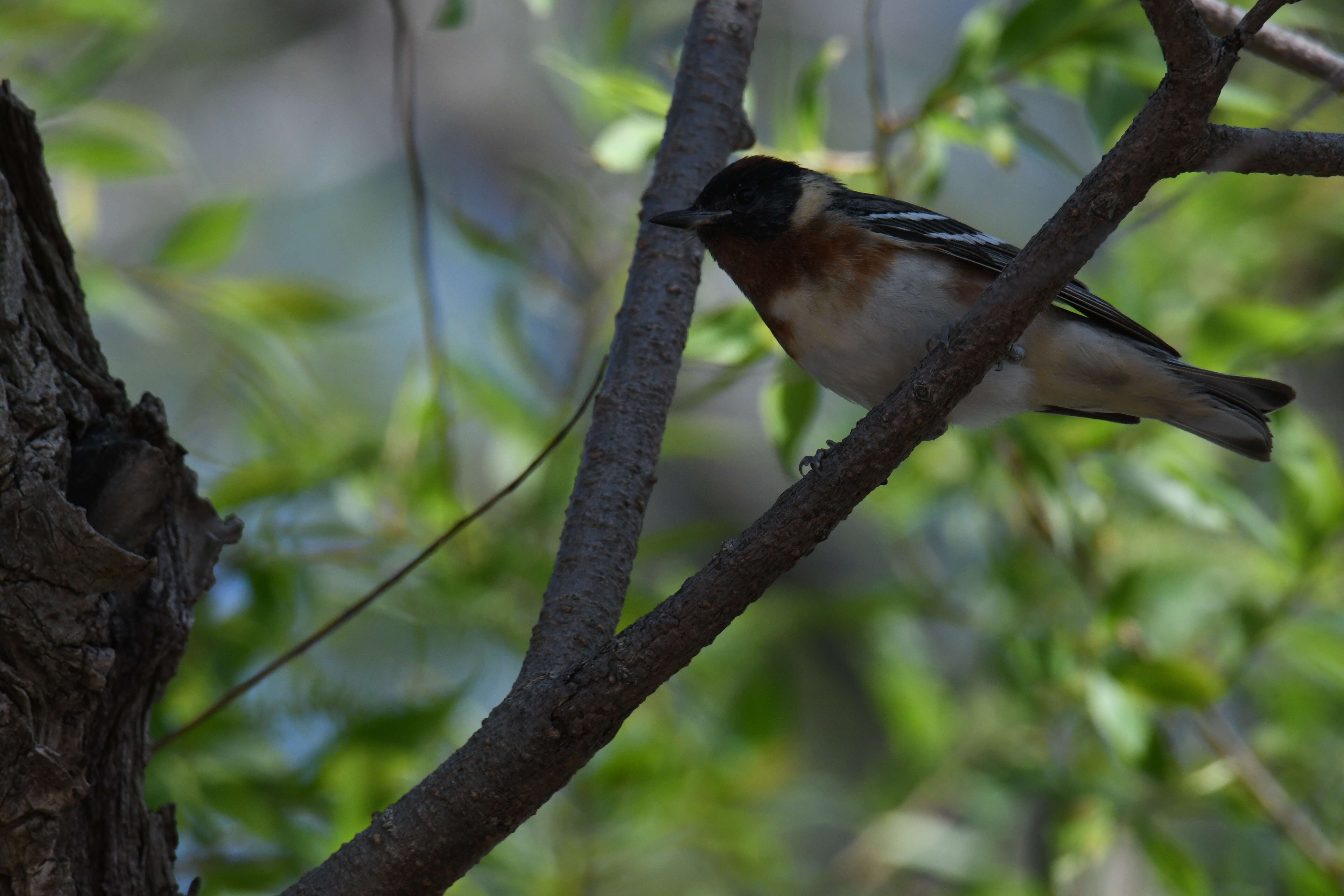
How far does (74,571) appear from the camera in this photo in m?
1.89

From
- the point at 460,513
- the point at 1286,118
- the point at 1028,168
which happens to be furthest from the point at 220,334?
the point at 1028,168

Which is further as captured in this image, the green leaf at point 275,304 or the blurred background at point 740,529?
the green leaf at point 275,304

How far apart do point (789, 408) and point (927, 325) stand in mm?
482

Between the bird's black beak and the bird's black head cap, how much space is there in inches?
8.4

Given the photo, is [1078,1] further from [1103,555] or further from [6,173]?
[6,173]

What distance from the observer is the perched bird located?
10.9 feet

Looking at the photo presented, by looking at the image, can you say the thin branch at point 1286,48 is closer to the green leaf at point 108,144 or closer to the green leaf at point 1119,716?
the green leaf at point 1119,716

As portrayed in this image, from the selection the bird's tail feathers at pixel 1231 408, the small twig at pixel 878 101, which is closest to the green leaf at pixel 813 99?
the small twig at pixel 878 101

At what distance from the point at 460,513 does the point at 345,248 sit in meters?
7.16

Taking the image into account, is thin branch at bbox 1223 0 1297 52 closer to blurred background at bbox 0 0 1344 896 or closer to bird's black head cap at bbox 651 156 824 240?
blurred background at bbox 0 0 1344 896

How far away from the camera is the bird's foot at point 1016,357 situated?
10.4 ft

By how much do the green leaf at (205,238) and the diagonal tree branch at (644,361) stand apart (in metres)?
1.35

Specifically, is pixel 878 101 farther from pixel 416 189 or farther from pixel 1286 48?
pixel 416 189

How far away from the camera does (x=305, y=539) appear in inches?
137
